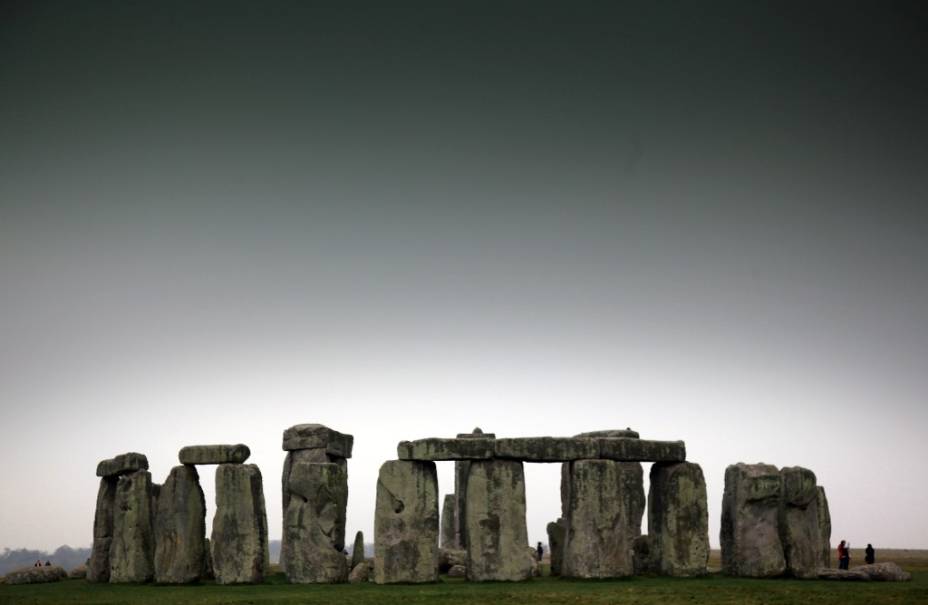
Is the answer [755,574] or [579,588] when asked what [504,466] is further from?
[755,574]

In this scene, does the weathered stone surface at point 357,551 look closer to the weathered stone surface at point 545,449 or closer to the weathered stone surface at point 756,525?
the weathered stone surface at point 545,449

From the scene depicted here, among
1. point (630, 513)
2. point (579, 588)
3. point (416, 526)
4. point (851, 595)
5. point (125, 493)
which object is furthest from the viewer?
point (630, 513)

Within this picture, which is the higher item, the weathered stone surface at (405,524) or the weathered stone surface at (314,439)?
the weathered stone surface at (314,439)

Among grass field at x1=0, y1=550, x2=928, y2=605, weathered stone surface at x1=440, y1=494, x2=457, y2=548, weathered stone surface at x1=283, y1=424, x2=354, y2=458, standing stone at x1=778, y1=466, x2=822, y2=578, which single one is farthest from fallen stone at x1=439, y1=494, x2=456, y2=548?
standing stone at x1=778, y1=466, x2=822, y2=578

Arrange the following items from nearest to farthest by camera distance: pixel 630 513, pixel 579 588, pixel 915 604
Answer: pixel 915 604 < pixel 579 588 < pixel 630 513

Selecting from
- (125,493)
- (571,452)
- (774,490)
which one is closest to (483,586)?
(571,452)

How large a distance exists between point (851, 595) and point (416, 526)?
26.9 feet

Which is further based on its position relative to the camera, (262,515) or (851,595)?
(262,515)

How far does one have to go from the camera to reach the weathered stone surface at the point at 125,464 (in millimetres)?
23578

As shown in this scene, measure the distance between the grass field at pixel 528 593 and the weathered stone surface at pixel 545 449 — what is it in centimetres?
246

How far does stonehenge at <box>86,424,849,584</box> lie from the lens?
21.8m

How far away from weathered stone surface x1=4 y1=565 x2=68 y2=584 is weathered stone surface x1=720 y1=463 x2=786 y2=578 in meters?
15.1

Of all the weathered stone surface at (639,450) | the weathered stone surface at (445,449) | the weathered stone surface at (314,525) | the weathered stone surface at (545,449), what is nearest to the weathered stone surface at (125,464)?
the weathered stone surface at (314,525)

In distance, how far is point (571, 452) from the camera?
2234cm
